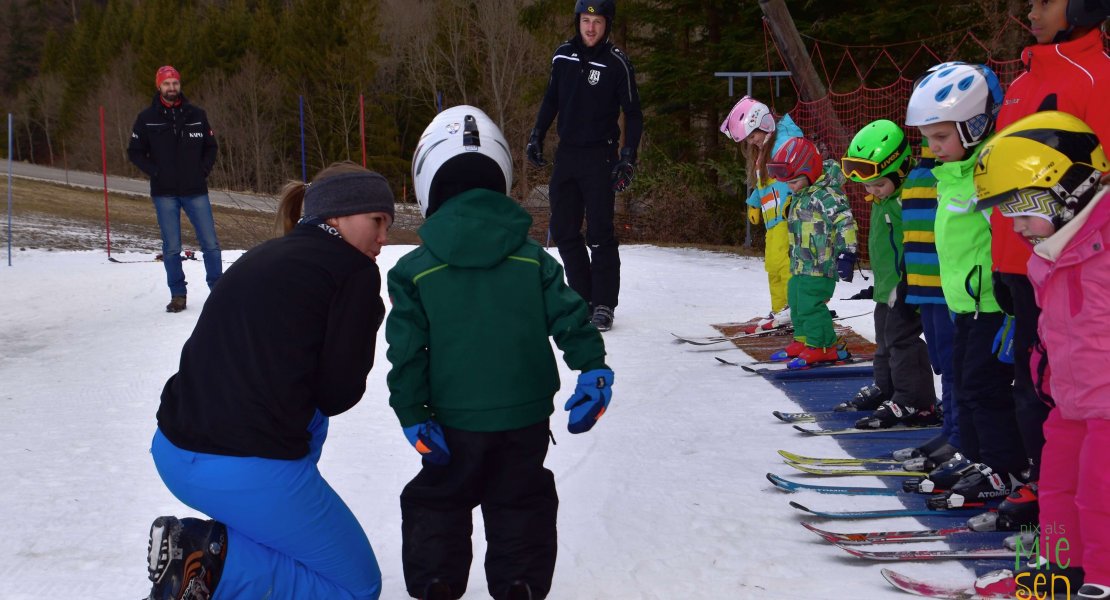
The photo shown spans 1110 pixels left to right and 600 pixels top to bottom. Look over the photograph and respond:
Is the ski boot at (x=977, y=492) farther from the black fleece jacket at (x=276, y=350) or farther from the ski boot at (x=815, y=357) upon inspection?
the ski boot at (x=815, y=357)

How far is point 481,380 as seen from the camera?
9.10ft

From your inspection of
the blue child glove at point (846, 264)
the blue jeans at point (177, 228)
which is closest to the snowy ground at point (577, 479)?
the blue child glove at point (846, 264)

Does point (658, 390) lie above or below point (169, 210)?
below

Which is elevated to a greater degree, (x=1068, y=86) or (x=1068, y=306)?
(x=1068, y=86)

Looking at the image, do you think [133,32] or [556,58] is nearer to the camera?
[556,58]

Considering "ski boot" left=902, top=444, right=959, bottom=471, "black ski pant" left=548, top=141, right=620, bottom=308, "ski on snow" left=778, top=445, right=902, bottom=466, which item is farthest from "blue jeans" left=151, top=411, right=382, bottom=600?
"black ski pant" left=548, top=141, right=620, bottom=308

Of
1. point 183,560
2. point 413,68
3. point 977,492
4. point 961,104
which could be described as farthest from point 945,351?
point 413,68

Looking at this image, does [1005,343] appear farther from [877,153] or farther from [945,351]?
[877,153]

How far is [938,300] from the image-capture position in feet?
13.2

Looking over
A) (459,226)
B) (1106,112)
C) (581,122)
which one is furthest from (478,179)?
(581,122)

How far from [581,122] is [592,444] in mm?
2980

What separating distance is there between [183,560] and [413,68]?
3471cm

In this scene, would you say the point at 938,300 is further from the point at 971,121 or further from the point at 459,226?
the point at 459,226

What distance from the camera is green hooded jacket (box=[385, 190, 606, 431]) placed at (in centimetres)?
274
